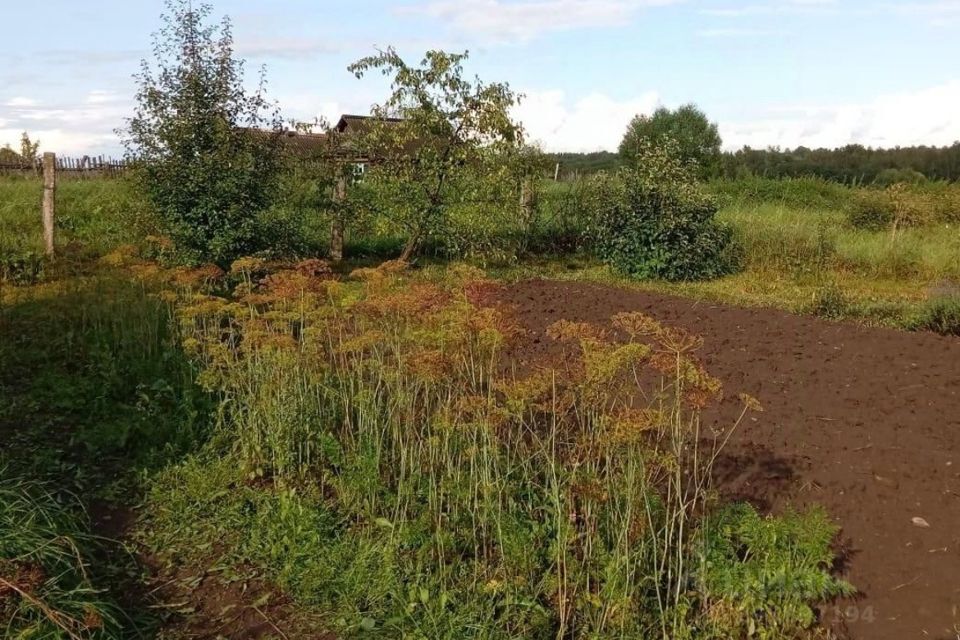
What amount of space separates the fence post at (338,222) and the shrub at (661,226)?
3.98 m

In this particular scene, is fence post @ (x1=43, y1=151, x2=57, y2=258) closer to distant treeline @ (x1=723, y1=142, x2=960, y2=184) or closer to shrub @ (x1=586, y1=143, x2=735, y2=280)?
shrub @ (x1=586, y1=143, x2=735, y2=280)

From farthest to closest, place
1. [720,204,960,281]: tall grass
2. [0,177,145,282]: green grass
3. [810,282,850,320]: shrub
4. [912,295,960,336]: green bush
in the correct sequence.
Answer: [720,204,960,281]: tall grass
[0,177,145,282]: green grass
[810,282,850,320]: shrub
[912,295,960,336]: green bush

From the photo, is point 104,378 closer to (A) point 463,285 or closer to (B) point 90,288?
(B) point 90,288

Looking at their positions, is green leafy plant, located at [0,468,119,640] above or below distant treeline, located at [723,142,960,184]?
below

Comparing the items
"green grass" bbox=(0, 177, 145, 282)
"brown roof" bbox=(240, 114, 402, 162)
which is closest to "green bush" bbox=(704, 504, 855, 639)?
"green grass" bbox=(0, 177, 145, 282)

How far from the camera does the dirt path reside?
10.8 feet

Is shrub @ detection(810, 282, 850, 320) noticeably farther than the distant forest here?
No

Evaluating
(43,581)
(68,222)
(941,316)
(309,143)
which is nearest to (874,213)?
(941,316)

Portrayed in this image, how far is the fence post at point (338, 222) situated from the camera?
11.6 metres

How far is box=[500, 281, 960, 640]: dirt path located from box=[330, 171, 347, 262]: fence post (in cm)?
481

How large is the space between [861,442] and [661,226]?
7531 mm

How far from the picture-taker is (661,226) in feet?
38.5

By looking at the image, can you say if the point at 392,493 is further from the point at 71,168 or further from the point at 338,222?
the point at 71,168

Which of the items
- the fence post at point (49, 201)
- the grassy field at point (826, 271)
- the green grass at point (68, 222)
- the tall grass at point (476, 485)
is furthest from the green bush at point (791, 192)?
the tall grass at point (476, 485)
